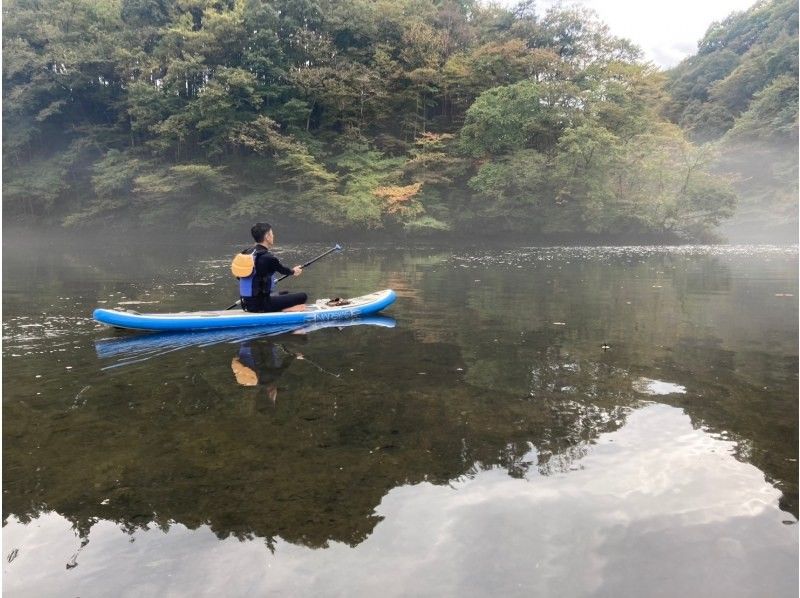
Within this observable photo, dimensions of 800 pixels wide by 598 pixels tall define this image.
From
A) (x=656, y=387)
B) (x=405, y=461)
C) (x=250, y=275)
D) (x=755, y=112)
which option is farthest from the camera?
(x=755, y=112)

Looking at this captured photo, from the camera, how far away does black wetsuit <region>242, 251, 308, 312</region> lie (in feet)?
23.1

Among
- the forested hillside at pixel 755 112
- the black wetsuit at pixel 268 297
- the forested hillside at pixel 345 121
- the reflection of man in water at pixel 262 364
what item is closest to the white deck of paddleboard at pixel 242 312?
the black wetsuit at pixel 268 297

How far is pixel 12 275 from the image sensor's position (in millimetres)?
13438

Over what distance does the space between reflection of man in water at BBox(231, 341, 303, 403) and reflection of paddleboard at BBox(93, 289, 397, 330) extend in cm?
68

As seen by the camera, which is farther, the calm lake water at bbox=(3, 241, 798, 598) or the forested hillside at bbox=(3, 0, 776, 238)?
the forested hillside at bbox=(3, 0, 776, 238)

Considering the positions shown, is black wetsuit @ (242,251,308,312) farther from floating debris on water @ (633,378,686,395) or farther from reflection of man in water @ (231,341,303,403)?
floating debris on water @ (633,378,686,395)

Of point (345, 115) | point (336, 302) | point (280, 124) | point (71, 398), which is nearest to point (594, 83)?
point (345, 115)

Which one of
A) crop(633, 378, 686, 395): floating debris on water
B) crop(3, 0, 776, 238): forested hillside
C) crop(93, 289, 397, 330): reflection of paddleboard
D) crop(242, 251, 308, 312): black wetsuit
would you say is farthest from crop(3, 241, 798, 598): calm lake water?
crop(3, 0, 776, 238): forested hillside

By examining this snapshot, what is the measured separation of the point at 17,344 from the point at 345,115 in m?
23.0

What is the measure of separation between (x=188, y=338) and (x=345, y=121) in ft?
73.9

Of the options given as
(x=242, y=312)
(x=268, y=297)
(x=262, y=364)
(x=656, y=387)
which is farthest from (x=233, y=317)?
(x=656, y=387)

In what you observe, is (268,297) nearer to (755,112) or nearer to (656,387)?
(656,387)

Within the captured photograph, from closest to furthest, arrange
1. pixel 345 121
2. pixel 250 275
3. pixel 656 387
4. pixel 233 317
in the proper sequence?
pixel 656 387 < pixel 233 317 < pixel 250 275 < pixel 345 121

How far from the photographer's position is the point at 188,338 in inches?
257
